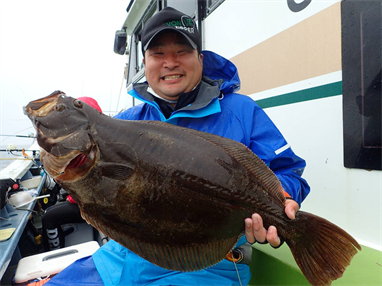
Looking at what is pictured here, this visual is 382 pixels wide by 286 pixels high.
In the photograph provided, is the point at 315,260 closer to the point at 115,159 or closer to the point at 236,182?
the point at 236,182

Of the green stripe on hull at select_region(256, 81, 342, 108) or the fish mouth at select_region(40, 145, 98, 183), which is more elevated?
the green stripe on hull at select_region(256, 81, 342, 108)

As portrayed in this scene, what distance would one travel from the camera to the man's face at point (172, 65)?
2.18 m

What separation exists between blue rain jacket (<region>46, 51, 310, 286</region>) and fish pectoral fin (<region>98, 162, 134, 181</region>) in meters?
0.83

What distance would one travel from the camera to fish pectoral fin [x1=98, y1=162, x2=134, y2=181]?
1286 mm

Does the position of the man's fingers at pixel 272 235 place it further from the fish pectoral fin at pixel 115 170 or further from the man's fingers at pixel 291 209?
the fish pectoral fin at pixel 115 170

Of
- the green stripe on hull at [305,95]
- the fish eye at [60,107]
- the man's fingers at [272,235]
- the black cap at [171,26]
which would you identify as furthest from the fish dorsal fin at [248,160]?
the green stripe on hull at [305,95]

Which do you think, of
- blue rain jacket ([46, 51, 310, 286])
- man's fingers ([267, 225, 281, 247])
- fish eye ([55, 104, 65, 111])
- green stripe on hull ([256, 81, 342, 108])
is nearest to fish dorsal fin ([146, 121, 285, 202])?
man's fingers ([267, 225, 281, 247])

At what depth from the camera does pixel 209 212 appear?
140 cm

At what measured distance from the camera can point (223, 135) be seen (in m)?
2.02

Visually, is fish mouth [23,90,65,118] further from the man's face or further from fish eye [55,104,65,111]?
the man's face

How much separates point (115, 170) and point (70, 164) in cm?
21

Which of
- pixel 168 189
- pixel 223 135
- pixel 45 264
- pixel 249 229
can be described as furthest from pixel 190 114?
pixel 45 264

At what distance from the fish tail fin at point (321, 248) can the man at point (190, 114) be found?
12.3 inches

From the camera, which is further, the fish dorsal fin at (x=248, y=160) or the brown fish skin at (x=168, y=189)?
the fish dorsal fin at (x=248, y=160)
